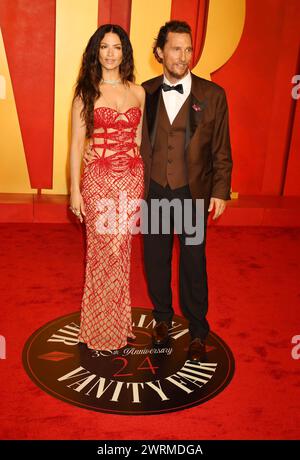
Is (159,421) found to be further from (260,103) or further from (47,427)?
(260,103)

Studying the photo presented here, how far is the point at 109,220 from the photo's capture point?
277 cm

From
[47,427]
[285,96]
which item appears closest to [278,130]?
[285,96]

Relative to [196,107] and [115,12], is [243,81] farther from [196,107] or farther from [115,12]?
[196,107]

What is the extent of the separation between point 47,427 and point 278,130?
14.3 ft

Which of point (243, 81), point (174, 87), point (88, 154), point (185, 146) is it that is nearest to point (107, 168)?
point (88, 154)

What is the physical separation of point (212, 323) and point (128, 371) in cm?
78

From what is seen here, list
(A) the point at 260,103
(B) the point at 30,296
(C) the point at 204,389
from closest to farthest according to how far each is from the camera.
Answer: (C) the point at 204,389
(B) the point at 30,296
(A) the point at 260,103

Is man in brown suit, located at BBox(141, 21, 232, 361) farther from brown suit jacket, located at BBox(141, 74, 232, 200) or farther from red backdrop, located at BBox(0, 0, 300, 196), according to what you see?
red backdrop, located at BBox(0, 0, 300, 196)

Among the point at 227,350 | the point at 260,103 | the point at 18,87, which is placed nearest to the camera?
the point at 227,350

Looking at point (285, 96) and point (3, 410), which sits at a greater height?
point (285, 96)

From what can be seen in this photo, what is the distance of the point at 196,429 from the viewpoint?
2.36 m

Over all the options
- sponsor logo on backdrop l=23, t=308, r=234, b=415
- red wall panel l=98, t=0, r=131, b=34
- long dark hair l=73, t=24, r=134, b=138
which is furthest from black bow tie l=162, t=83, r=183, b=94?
red wall panel l=98, t=0, r=131, b=34

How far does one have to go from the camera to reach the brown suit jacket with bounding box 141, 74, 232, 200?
8.63ft

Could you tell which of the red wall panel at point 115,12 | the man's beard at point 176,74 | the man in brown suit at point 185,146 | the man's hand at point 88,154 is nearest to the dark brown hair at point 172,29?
the man in brown suit at point 185,146
